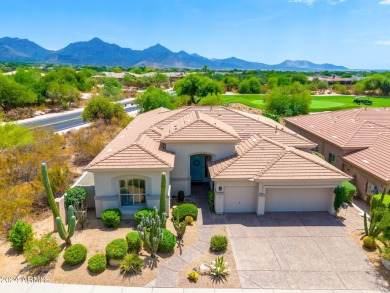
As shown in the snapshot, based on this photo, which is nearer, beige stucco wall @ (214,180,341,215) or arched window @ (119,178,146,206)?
arched window @ (119,178,146,206)

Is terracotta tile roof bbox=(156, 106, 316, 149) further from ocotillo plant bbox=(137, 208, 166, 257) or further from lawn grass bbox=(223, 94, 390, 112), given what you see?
lawn grass bbox=(223, 94, 390, 112)

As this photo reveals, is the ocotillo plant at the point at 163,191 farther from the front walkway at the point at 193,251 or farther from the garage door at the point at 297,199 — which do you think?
the garage door at the point at 297,199

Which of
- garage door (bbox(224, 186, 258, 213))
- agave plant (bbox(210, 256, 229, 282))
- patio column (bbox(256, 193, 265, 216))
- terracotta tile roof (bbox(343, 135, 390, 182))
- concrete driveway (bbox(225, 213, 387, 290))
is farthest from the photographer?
terracotta tile roof (bbox(343, 135, 390, 182))

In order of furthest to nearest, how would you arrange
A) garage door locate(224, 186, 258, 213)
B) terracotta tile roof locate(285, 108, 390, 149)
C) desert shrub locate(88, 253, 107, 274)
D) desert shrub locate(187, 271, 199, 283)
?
terracotta tile roof locate(285, 108, 390, 149) < garage door locate(224, 186, 258, 213) < desert shrub locate(88, 253, 107, 274) < desert shrub locate(187, 271, 199, 283)

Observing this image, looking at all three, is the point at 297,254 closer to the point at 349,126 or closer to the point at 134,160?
the point at 134,160

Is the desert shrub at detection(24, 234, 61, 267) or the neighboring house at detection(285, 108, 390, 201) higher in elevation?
the neighboring house at detection(285, 108, 390, 201)

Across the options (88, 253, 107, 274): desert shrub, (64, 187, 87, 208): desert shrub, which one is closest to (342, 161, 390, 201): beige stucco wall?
(88, 253, 107, 274): desert shrub
